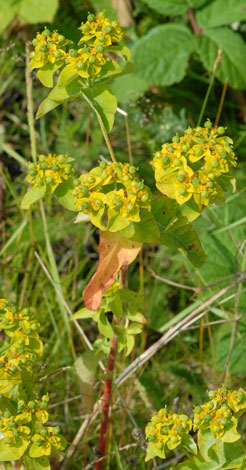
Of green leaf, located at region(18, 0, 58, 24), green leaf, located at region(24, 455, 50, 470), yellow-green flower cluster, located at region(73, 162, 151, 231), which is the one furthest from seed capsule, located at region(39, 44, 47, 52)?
green leaf, located at region(18, 0, 58, 24)

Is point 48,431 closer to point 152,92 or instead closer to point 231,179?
point 231,179

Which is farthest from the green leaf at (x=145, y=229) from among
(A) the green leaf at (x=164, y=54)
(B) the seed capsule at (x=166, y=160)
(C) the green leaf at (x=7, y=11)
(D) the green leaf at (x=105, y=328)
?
(C) the green leaf at (x=7, y=11)

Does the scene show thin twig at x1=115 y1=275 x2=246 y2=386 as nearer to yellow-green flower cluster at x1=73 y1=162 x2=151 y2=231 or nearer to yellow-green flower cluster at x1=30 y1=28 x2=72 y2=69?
yellow-green flower cluster at x1=73 y1=162 x2=151 y2=231

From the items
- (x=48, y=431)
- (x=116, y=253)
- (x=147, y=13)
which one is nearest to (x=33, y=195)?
(x=116, y=253)

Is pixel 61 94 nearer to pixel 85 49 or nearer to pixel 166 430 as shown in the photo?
pixel 85 49

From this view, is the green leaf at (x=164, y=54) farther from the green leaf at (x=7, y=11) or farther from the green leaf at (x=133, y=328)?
the green leaf at (x=133, y=328)

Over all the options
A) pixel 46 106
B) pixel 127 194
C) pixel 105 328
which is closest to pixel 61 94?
pixel 46 106
